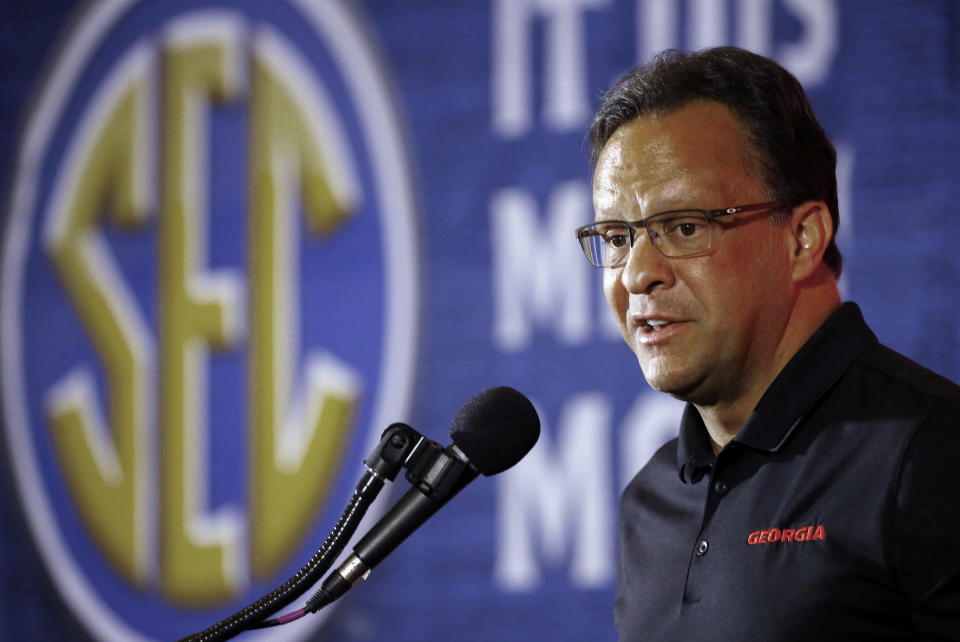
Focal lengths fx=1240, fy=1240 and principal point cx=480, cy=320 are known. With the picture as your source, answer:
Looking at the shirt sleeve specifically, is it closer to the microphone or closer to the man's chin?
the man's chin

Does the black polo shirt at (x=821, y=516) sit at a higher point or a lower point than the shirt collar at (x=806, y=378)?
lower

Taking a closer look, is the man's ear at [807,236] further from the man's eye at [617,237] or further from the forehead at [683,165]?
the man's eye at [617,237]

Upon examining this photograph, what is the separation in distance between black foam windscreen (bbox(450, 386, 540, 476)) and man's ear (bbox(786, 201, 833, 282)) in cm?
40

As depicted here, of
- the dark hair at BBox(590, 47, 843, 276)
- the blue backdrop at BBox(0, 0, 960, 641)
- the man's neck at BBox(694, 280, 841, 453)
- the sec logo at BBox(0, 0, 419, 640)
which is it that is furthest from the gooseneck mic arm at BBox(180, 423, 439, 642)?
the sec logo at BBox(0, 0, 419, 640)

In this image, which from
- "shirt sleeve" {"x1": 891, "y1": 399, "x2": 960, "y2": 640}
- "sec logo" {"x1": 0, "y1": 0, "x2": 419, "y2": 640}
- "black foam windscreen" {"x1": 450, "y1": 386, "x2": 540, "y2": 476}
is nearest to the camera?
"shirt sleeve" {"x1": 891, "y1": 399, "x2": 960, "y2": 640}

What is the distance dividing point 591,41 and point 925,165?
32.2 inches

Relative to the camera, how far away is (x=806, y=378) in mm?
1527

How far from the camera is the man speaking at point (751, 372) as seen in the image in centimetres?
135

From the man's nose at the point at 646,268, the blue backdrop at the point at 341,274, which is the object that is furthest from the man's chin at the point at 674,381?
the blue backdrop at the point at 341,274

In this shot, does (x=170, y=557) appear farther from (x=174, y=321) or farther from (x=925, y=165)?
(x=925, y=165)

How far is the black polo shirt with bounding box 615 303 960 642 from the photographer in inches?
51.1

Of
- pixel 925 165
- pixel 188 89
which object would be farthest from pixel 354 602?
pixel 925 165

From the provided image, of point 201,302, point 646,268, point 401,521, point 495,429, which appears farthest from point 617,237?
point 201,302

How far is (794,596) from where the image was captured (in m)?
1.36
